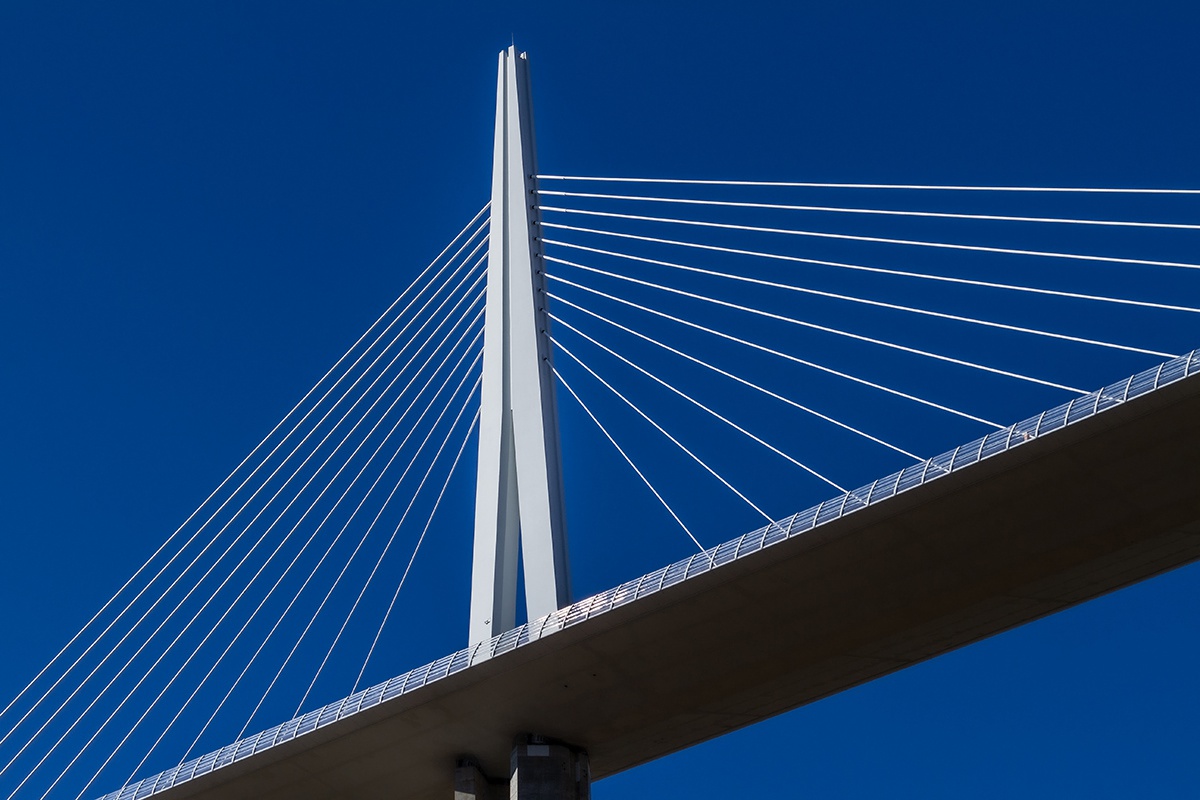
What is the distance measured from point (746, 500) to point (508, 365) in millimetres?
7103

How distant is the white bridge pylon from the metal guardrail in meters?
0.69

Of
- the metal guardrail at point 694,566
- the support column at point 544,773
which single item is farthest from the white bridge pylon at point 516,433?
the support column at point 544,773

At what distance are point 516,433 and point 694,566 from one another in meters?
4.97

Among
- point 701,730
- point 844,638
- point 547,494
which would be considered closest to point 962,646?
point 844,638

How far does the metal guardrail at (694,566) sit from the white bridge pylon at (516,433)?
69cm

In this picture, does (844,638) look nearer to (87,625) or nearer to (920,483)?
(920,483)

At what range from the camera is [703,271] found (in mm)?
32875

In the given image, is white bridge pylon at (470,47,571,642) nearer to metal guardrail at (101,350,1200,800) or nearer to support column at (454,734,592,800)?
metal guardrail at (101,350,1200,800)

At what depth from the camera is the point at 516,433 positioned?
3453 cm

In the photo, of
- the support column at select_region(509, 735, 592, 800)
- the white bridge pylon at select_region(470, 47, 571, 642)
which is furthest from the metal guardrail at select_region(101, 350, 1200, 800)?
the support column at select_region(509, 735, 592, 800)

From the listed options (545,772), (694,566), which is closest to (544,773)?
(545,772)

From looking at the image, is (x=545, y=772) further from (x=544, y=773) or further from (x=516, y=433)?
(x=516, y=433)

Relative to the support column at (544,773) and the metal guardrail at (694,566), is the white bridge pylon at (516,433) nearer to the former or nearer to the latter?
the metal guardrail at (694,566)

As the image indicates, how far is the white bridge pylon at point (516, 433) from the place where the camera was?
110 feet
